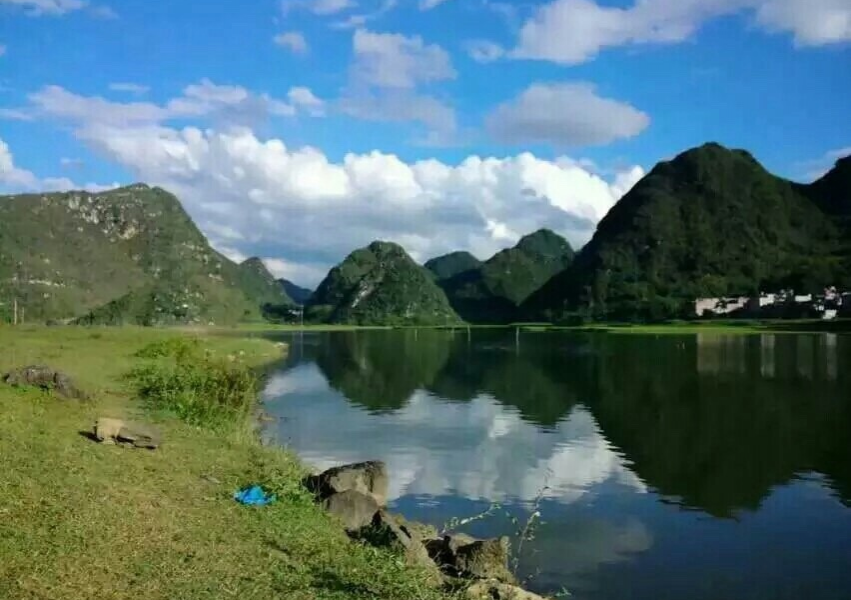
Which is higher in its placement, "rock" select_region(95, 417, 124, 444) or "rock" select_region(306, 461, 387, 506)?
"rock" select_region(95, 417, 124, 444)

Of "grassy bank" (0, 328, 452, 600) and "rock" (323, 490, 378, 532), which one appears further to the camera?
"rock" (323, 490, 378, 532)

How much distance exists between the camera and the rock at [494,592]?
10.8 metres

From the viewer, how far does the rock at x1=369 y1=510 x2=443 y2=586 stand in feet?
37.6

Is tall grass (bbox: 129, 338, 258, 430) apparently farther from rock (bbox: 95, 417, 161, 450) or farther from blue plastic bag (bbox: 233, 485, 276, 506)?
blue plastic bag (bbox: 233, 485, 276, 506)

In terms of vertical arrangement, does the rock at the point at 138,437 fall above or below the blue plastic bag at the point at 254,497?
above

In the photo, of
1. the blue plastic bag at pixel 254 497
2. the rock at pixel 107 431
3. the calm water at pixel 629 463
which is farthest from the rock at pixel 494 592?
the rock at pixel 107 431

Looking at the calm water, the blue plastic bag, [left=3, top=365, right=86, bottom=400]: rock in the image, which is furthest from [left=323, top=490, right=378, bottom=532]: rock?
[left=3, top=365, right=86, bottom=400]: rock

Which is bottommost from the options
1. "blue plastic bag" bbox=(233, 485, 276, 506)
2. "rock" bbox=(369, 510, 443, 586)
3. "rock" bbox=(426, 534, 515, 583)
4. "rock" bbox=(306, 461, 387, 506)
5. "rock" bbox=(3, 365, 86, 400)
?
"rock" bbox=(426, 534, 515, 583)

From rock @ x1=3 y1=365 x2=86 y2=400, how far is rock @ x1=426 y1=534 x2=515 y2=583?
556 inches

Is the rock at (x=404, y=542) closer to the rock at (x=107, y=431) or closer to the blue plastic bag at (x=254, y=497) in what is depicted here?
the blue plastic bag at (x=254, y=497)

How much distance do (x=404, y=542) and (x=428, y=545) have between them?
1635 millimetres

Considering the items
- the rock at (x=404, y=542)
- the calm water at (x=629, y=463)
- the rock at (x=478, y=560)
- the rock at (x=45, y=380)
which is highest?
the rock at (x=45, y=380)

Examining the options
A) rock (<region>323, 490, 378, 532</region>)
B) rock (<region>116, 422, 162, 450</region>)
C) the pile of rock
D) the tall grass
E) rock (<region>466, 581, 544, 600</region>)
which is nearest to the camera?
rock (<region>466, 581, 544, 600</region>)

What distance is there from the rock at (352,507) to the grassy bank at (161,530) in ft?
1.29
